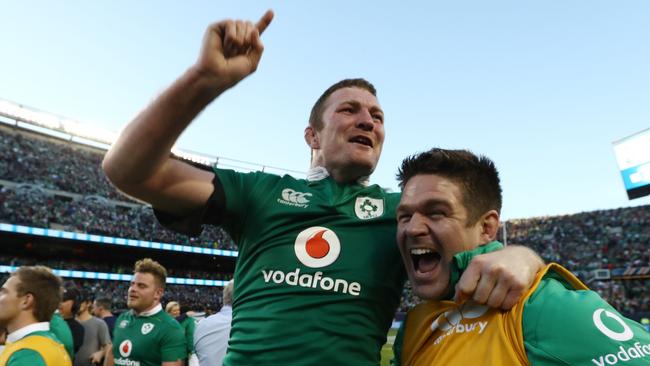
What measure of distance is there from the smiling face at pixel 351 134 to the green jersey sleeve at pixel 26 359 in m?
2.80

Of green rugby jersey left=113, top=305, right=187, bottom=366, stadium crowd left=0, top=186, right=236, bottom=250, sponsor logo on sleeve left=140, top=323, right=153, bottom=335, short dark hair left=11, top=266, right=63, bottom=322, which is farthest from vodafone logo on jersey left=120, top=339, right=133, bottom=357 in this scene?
stadium crowd left=0, top=186, right=236, bottom=250

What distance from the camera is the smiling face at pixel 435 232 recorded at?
1803mm

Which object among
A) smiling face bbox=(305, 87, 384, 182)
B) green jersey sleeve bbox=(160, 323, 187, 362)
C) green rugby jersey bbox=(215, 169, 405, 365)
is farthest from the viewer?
green jersey sleeve bbox=(160, 323, 187, 362)

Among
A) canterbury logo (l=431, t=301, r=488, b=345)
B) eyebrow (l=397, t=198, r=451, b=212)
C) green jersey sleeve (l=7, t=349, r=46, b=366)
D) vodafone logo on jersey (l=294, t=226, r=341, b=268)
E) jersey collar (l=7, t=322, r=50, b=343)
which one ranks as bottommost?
green jersey sleeve (l=7, t=349, r=46, b=366)

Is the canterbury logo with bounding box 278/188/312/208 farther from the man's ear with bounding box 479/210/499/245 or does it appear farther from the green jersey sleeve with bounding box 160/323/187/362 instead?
the green jersey sleeve with bounding box 160/323/187/362

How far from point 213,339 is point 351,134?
3287 mm

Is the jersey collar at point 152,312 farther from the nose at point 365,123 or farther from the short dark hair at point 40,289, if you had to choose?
the nose at point 365,123

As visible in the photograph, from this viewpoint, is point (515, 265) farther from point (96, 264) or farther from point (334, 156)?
point (96, 264)

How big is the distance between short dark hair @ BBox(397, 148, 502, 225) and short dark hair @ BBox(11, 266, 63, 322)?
367 cm

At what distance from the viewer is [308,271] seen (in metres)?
1.88

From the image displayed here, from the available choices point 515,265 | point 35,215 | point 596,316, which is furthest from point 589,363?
point 35,215

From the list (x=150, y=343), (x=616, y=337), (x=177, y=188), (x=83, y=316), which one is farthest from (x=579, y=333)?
(x=83, y=316)

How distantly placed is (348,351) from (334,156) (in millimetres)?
842

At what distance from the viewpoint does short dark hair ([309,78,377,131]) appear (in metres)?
2.40
